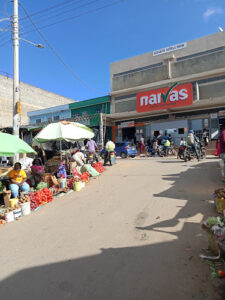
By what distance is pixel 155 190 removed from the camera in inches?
230

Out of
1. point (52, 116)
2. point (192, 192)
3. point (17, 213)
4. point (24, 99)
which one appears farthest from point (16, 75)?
point (24, 99)

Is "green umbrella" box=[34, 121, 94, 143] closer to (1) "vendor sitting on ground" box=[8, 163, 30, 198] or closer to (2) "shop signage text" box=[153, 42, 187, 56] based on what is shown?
(1) "vendor sitting on ground" box=[8, 163, 30, 198]

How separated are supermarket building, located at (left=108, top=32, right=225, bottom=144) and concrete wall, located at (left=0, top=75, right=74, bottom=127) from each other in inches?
601

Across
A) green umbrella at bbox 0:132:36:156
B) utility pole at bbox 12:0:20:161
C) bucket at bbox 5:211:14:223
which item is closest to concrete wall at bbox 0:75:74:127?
utility pole at bbox 12:0:20:161

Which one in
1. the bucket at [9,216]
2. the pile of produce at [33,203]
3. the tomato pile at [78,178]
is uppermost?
the tomato pile at [78,178]

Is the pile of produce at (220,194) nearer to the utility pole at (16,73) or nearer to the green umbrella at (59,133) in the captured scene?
the green umbrella at (59,133)

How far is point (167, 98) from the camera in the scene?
58.3ft

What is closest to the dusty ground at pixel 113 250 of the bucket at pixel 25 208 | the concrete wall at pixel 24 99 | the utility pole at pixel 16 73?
the bucket at pixel 25 208

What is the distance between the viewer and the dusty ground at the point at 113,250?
2.27 m

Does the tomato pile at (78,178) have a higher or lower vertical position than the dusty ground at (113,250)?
higher

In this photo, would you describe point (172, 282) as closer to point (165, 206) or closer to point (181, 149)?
point (165, 206)

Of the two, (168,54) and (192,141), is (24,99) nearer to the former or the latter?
(168,54)

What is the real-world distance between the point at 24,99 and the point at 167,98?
2284 centimetres

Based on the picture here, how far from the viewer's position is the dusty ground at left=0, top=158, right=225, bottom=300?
2273 mm
